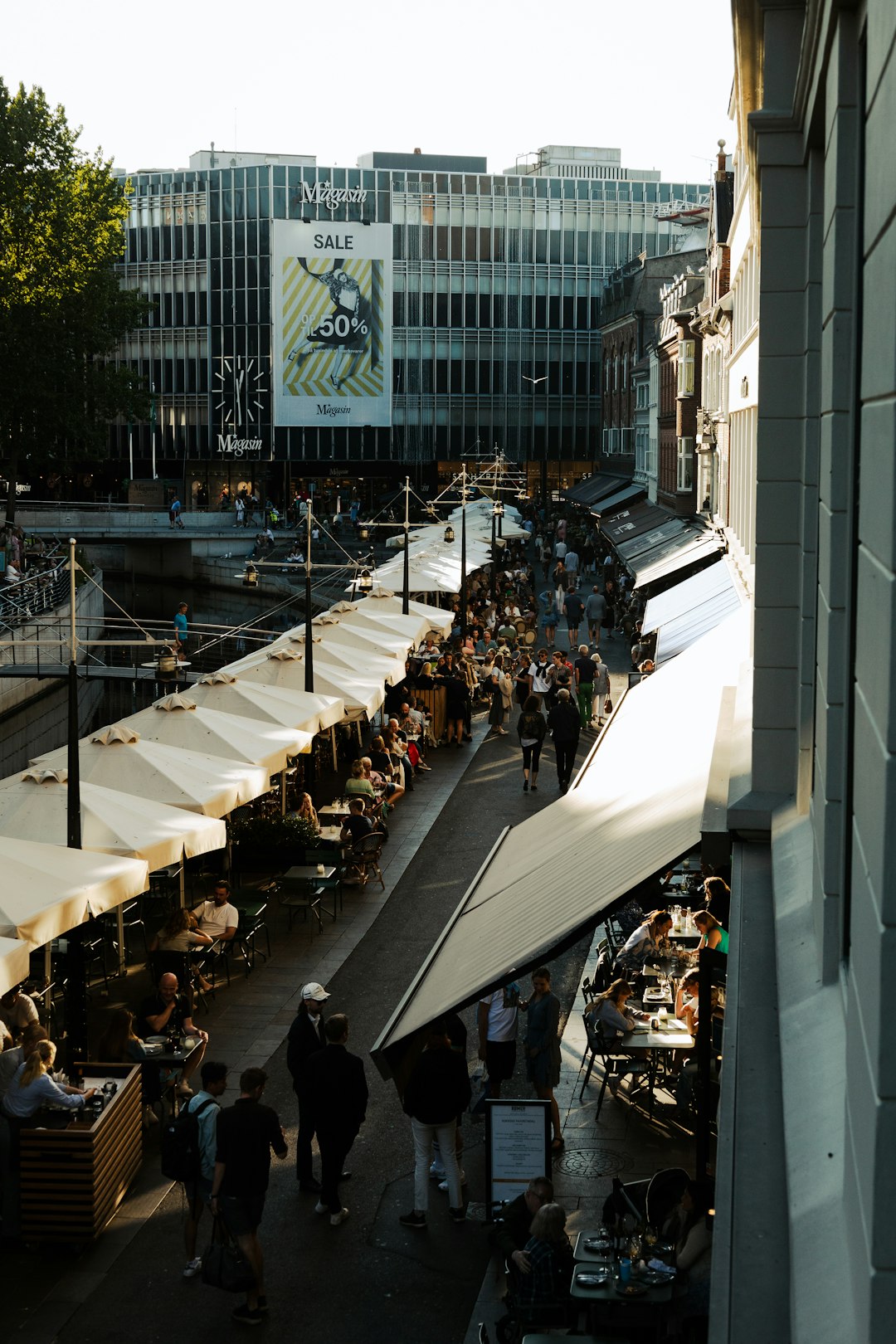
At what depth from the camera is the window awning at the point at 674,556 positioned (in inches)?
1346

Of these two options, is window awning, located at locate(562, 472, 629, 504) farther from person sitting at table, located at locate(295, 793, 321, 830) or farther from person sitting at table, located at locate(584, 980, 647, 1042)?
person sitting at table, located at locate(584, 980, 647, 1042)

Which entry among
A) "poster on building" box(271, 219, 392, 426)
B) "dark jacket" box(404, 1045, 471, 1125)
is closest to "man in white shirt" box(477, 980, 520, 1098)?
"dark jacket" box(404, 1045, 471, 1125)

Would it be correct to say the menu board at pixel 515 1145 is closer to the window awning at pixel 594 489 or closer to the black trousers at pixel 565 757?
the black trousers at pixel 565 757

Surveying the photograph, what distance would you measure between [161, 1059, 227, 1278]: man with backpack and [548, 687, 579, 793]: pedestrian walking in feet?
50.4

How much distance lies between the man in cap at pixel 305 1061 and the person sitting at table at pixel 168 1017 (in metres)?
1.39

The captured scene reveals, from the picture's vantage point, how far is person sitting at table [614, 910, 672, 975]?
1441cm

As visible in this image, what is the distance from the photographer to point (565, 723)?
2522 centimetres

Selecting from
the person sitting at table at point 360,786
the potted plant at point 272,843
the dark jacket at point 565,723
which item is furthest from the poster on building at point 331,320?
the potted plant at point 272,843

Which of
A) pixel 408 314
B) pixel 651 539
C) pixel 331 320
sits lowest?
pixel 651 539

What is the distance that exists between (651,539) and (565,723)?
76.1 feet

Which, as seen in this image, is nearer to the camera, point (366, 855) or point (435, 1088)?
point (435, 1088)

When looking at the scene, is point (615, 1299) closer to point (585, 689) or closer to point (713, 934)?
point (713, 934)

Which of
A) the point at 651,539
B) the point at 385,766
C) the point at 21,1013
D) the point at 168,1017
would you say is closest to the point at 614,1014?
the point at 168,1017

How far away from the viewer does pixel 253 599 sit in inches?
2840
